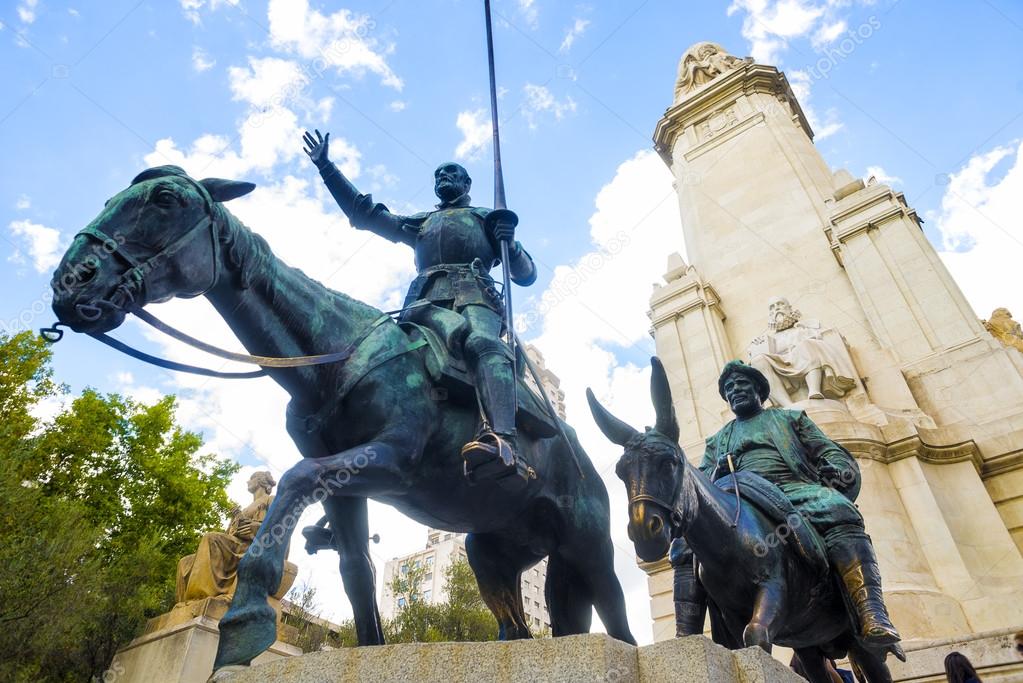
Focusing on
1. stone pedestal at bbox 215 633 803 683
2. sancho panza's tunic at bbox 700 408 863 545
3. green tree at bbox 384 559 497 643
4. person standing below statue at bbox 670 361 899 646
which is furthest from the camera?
green tree at bbox 384 559 497 643

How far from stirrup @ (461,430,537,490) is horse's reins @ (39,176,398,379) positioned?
0.98 m

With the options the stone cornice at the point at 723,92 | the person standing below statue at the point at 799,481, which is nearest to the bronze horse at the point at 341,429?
the person standing below statue at the point at 799,481

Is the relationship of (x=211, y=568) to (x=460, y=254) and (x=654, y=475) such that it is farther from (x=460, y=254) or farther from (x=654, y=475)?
(x=654, y=475)

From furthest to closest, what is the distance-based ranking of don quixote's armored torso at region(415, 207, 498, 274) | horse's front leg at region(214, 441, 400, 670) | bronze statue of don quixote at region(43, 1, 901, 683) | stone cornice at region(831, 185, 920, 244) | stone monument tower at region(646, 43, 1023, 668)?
1. stone cornice at region(831, 185, 920, 244)
2. stone monument tower at region(646, 43, 1023, 668)
3. don quixote's armored torso at region(415, 207, 498, 274)
4. bronze statue of don quixote at region(43, 1, 901, 683)
5. horse's front leg at region(214, 441, 400, 670)

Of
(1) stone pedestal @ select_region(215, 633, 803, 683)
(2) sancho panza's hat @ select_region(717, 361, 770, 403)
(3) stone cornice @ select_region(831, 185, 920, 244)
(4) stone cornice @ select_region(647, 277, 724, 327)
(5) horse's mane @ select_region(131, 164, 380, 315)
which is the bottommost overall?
(1) stone pedestal @ select_region(215, 633, 803, 683)

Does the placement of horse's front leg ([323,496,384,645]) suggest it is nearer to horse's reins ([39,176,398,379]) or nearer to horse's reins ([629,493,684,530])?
horse's reins ([39,176,398,379])

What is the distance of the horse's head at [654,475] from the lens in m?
3.57

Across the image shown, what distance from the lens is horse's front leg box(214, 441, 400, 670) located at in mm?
3057

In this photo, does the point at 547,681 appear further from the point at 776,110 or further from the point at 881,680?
the point at 776,110

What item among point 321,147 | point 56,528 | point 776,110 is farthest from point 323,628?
point 321,147

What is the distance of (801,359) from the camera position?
1333cm

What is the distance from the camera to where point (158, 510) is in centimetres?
2536

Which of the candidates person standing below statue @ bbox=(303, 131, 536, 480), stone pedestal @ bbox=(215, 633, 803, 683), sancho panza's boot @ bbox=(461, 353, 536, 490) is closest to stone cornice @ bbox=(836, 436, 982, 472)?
person standing below statue @ bbox=(303, 131, 536, 480)

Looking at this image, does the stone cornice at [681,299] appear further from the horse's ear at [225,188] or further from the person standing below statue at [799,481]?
the horse's ear at [225,188]
